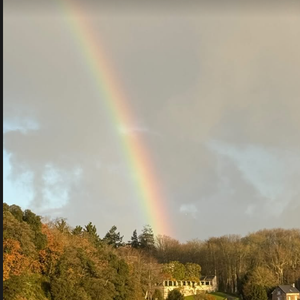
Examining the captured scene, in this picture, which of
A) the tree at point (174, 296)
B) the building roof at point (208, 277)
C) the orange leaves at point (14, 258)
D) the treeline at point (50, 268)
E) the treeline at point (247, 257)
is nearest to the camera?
the orange leaves at point (14, 258)

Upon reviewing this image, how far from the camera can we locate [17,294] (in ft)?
41.6

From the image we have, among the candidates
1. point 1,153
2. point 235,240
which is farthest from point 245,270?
point 1,153

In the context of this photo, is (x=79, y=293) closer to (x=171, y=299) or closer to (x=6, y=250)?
(x=6, y=250)

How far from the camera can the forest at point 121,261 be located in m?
14.1

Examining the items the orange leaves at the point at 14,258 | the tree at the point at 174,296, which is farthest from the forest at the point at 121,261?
the tree at the point at 174,296

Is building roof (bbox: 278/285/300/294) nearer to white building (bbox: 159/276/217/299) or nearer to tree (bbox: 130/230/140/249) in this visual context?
white building (bbox: 159/276/217/299)

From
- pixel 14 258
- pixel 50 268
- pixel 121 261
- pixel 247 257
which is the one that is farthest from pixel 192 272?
pixel 14 258

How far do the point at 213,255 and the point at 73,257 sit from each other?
79.8ft

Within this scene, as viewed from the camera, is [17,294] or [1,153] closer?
[1,153]

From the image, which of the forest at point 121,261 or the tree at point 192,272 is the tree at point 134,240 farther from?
the tree at point 192,272

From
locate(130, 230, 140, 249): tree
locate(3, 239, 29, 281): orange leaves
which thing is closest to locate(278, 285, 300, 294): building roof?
locate(130, 230, 140, 249): tree

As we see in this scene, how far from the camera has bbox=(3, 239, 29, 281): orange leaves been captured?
12.8 metres

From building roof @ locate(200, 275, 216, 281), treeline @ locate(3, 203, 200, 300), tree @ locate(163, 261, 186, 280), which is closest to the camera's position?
treeline @ locate(3, 203, 200, 300)

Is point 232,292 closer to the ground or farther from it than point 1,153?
closer to the ground
